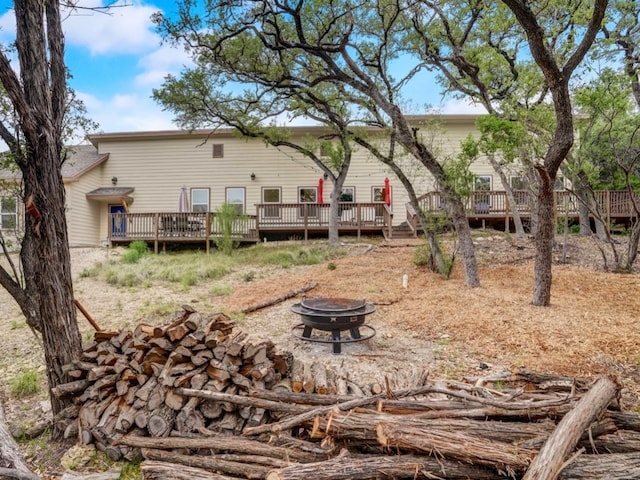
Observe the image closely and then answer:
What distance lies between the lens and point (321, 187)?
15.9 metres

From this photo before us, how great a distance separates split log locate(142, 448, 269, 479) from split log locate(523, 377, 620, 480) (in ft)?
5.12

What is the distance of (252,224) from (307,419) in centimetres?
1270

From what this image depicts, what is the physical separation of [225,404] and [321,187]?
13.5m

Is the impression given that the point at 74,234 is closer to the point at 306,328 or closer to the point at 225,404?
the point at 306,328

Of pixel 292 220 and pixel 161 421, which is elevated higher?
pixel 292 220

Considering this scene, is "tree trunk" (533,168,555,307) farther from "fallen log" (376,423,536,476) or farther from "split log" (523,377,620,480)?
"fallen log" (376,423,536,476)

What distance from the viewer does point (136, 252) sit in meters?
12.7

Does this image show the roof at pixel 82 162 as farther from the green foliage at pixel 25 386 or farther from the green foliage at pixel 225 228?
the green foliage at pixel 25 386

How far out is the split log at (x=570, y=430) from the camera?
1.96 meters

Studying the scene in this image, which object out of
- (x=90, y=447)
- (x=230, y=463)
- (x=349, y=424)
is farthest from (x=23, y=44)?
(x=349, y=424)

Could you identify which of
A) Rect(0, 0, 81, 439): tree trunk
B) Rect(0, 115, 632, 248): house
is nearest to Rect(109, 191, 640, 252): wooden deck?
Rect(0, 115, 632, 248): house

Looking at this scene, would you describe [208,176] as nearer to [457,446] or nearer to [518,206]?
[518,206]

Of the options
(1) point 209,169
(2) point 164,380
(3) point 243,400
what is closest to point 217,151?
(1) point 209,169

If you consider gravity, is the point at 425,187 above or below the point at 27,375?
above
